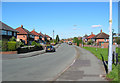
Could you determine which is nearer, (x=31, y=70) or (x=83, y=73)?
(x=83, y=73)

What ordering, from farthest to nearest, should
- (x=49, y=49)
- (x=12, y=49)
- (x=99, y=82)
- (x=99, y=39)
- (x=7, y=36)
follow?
(x=99, y=39) → (x=7, y=36) → (x=49, y=49) → (x=12, y=49) → (x=99, y=82)

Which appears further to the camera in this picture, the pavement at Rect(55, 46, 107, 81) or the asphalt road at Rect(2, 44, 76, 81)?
Result: the asphalt road at Rect(2, 44, 76, 81)

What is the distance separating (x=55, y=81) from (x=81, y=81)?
1.18 metres

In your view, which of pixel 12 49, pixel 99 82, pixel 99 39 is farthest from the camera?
pixel 99 39

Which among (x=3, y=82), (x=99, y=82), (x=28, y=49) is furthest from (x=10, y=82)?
(x=28, y=49)

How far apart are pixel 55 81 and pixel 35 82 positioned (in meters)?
0.92

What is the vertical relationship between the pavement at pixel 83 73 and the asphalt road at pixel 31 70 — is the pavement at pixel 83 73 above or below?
above

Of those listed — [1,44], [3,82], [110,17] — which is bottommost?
[3,82]

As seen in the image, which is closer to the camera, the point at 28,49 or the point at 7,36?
the point at 28,49

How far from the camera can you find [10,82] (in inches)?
247

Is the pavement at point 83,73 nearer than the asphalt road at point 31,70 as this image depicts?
Yes

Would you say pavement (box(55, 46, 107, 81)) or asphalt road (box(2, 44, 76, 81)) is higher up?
pavement (box(55, 46, 107, 81))

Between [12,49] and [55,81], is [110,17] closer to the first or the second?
[55,81]

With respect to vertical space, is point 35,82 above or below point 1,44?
below
